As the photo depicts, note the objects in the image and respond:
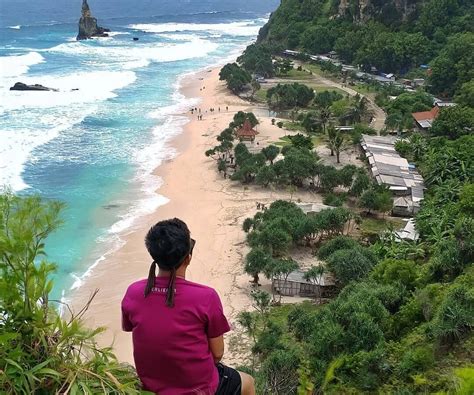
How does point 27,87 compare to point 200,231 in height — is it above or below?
above

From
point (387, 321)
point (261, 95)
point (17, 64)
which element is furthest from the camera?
point (17, 64)

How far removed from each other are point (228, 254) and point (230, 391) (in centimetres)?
1849

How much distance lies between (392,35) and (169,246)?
61327mm

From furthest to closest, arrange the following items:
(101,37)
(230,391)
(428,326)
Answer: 1. (101,37)
2. (428,326)
3. (230,391)

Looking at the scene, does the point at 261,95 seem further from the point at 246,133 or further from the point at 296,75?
the point at 246,133

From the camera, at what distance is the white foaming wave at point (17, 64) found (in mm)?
59031

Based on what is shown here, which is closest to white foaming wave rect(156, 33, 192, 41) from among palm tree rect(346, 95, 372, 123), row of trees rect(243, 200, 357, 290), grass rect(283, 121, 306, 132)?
grass rect(283, 121, 306, 132)

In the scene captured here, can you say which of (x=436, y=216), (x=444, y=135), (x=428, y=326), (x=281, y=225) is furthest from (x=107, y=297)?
(x=444, y=135)

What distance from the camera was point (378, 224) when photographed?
24.6 meters

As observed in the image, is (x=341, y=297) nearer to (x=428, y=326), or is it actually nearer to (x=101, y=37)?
(x=428, y=326)

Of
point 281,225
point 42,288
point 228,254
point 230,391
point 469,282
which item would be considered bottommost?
point 228,254

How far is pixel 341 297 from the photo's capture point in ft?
52.0

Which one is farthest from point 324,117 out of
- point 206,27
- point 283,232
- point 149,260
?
point 206,27

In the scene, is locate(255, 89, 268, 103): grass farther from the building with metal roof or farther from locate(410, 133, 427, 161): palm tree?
locate(410, 133, 427, 161): palm tree
